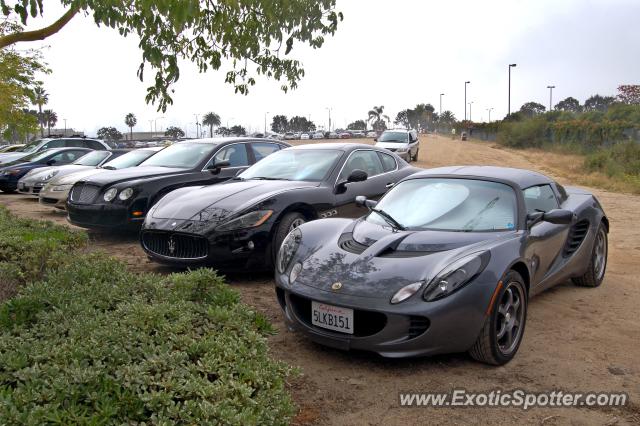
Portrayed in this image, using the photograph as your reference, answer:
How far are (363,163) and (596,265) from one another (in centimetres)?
295

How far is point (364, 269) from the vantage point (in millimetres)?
3920

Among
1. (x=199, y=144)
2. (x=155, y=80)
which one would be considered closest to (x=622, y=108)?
(x=199, y=144)

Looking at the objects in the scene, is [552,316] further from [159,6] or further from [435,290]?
[159,6]

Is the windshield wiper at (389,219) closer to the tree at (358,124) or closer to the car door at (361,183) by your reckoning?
the car door at (361,183)

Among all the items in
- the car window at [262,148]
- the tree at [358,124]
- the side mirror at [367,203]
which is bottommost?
the side mirror at [367,203]

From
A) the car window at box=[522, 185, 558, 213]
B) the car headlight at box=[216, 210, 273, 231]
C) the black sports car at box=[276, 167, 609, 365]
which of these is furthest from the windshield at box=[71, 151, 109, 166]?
the car window at box=[522, 185, 558, 213]

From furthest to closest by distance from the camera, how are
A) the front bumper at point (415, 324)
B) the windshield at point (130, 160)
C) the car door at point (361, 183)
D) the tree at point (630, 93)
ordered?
1. the tree at point (630, 93)
2. the windshield at point (130, 160)
3. the car door at point (361, 183)
4. the front bumper at point (415, 324)

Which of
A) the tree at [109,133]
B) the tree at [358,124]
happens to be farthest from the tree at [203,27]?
the tree at [358,124]

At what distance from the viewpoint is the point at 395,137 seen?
2545 centimetres

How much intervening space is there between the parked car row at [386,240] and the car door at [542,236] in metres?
0.02

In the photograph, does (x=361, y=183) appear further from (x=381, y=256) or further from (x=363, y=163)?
(x=381, y=256)

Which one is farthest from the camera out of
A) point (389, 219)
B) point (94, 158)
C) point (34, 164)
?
point (34, 164)

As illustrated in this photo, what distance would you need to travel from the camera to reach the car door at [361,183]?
22.1ft

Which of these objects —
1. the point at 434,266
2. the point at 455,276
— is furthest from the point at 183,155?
the point at 455,276
